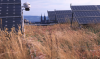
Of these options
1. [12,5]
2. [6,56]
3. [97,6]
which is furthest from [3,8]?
[97,6]

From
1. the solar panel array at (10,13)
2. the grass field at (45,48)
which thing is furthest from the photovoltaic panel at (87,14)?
the solar panel array at (10,13)

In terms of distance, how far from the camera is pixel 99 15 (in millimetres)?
12172

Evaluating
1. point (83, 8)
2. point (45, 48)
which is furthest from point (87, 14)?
point (45, 48)

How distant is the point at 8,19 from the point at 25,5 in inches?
67.3

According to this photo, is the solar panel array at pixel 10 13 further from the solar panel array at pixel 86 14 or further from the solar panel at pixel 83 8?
the solar panel at pixel 83 8

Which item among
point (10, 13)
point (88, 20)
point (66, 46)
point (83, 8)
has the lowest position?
point (66, 46)

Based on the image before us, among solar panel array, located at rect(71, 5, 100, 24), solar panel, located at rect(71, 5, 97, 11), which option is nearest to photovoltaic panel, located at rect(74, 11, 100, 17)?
solar panel array, located at rect(71, 5, 100, 24)

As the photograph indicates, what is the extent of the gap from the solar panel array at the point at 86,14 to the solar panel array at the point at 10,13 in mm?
6908

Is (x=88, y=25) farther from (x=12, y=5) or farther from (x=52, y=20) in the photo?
(x=52, y=20)

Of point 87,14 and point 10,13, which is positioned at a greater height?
point 10,13

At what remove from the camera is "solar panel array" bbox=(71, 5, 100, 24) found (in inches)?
445

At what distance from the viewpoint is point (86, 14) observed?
12.2 meters

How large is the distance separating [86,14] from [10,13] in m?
9.20

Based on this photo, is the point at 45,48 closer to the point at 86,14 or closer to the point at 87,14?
the point at 86,14
